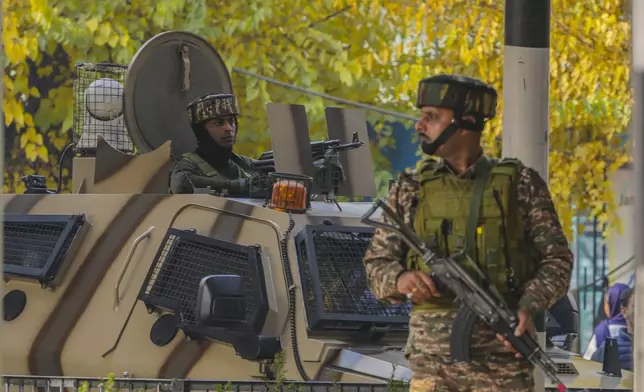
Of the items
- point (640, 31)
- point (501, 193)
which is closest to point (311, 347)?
point (501, 193)

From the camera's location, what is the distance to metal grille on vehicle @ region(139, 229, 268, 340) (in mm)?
7461

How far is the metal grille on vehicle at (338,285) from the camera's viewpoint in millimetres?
7332

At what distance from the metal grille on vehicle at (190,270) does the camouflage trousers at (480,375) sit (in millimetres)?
1870

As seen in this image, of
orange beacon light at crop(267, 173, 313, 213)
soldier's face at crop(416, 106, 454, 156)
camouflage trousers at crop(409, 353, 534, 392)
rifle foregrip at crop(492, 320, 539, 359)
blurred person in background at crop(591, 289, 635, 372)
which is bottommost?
blurred person in background at crop(591, 289, 635, 372)

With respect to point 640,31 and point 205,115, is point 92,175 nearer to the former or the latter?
point 205,115

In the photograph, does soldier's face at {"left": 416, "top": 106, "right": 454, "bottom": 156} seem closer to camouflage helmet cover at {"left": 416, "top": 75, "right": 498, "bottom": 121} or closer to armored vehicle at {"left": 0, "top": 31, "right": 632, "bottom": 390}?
camouflage helmet cover at {"left": 416, "top": 75, "right": 498, "bottom": 121}

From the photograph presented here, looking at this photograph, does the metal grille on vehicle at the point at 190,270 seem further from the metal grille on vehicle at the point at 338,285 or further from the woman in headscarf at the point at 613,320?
the woman in headscarf at the point at 613,320

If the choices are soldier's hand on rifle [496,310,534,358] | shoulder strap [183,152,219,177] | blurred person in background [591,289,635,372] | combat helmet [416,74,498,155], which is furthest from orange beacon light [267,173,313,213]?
blurred person in background [591,289,635,372]

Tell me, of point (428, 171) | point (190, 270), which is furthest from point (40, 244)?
point (428, 171)

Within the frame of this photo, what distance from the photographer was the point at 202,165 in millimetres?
9039

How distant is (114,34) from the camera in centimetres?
1656

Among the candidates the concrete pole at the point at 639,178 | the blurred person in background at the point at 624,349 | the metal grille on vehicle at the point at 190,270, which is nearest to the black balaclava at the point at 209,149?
the metal grille on vehicle at the point at 190,270

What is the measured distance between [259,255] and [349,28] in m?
10.9

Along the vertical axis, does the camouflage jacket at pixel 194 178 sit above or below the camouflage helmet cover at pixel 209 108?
below
